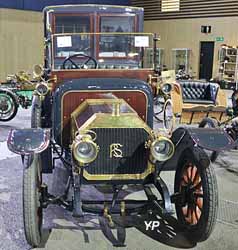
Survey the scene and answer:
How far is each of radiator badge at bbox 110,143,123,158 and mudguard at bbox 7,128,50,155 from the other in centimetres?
47

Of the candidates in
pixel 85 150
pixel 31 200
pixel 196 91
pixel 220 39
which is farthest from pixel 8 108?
pixel 220 39

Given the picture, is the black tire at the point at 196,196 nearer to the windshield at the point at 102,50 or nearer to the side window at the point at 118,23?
the windshield at the point at 102,50

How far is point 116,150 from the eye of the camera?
2.87 m

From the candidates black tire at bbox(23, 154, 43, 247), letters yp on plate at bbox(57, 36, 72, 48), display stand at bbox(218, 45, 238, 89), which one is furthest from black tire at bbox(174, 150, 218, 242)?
display stand at bbox(218, 45, 238, 89)

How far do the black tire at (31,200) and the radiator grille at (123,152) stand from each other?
0.40m

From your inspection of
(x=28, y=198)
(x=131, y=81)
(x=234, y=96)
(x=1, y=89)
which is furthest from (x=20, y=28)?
(x=28, y=198)

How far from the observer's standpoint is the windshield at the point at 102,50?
5039 millimetres

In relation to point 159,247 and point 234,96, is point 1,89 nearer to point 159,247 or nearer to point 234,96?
point 234,96

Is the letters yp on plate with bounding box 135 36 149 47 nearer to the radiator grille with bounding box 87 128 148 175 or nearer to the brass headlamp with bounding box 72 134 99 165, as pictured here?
the radiator grille with bounding box 87 128 148 175

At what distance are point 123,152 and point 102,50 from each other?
→ 285 centimetres

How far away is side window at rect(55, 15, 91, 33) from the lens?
19.5ft

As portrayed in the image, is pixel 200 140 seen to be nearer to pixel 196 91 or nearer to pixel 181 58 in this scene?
pixel 196 91

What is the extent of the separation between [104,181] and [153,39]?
262 cm

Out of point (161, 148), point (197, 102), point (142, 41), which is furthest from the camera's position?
point (197, 102)
